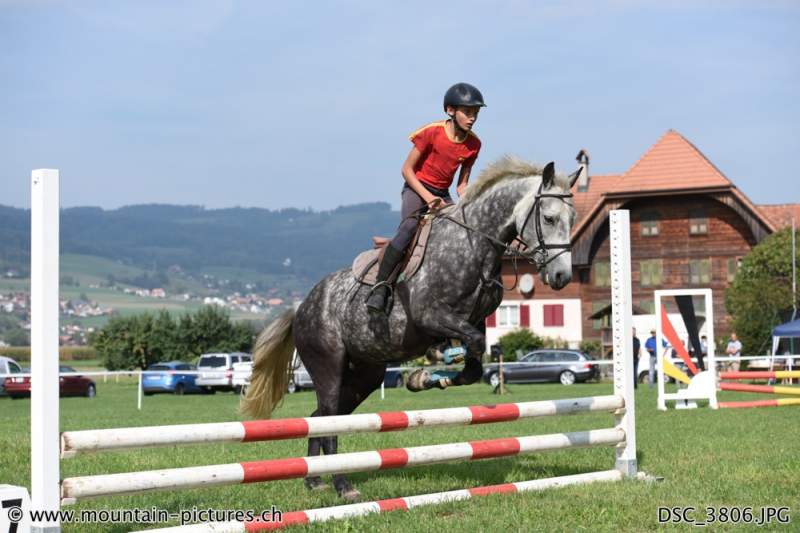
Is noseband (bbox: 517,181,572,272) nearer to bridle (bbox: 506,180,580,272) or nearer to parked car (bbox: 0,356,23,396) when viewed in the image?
bridle (bbox: 506,180,580,272)

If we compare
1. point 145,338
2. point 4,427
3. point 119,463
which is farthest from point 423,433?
point 145,338

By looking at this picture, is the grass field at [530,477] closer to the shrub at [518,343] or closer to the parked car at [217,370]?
the parked car at [217,370]

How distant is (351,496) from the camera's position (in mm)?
7746

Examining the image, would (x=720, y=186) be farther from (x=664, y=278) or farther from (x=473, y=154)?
(x=473, y=154)

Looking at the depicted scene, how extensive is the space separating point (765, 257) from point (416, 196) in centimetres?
4517

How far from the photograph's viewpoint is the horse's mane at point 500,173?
8.01m

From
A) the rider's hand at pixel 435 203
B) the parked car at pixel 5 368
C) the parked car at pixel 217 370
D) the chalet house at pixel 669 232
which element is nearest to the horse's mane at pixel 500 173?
the rider's hand at pixel 435 203

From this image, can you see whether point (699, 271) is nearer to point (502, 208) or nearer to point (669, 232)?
point (669, 232)

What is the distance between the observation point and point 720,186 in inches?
2315

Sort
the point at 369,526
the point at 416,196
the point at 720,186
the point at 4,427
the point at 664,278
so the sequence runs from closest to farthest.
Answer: the point at 369,526
the point at 416,196
the point at 4,427
the point at 720,186
the point at 664,278

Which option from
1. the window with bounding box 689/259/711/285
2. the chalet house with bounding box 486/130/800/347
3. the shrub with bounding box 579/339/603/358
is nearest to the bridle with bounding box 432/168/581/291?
the chalet house with bounding box 486/130/800/347

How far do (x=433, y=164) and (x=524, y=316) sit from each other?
59.7 metres

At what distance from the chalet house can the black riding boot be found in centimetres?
5139

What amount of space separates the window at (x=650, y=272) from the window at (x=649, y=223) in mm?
1746
